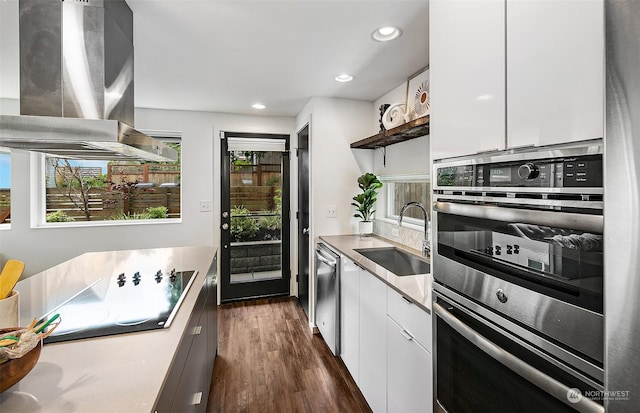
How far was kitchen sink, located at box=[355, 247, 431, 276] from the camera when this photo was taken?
7.43ft

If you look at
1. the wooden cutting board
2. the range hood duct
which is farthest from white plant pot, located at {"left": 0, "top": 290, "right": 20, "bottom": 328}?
the range hood duct

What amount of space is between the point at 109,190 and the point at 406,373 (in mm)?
3687

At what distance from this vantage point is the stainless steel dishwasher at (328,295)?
8.05 ft

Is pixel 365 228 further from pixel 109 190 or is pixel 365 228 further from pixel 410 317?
pixel 109 190

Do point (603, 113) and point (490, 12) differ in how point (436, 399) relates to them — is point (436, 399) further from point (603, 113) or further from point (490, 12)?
point (490, 12)

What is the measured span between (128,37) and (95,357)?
5.17 feet

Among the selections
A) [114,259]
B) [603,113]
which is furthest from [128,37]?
[603,113]

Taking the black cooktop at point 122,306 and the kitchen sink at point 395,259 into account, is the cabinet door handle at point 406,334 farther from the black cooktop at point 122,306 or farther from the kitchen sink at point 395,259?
the black cooktop at point 122,306

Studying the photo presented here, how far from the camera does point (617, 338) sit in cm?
62

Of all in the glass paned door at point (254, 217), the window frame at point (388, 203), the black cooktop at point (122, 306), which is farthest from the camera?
the glass paned door at point (254, 217)

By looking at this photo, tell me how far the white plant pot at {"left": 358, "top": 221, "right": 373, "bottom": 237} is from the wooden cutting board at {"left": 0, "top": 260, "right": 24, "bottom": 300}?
8.13 feet

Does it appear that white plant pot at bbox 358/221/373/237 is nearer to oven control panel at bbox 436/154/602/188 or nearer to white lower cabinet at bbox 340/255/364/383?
white lower cabinet at bbox 340/255/364/383

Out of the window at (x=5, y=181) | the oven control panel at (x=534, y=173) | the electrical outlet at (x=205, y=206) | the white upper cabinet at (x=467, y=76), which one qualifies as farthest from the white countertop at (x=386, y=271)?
the window at (x=5, y=181)

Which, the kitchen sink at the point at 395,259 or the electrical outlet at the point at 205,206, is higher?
the electrical outlet at the point at 205,206
